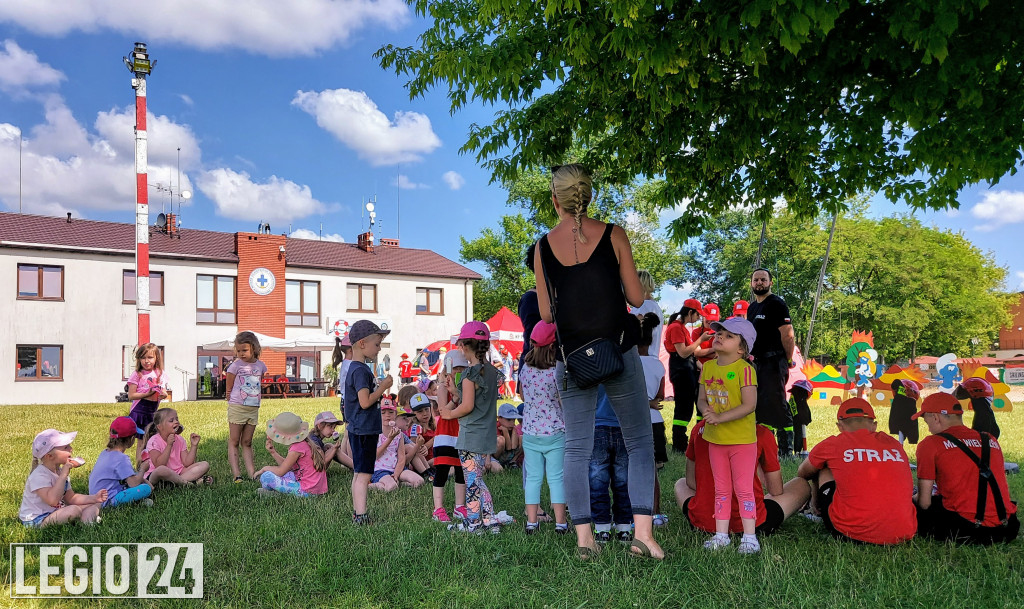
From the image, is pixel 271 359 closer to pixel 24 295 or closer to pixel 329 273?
pixel 329 273

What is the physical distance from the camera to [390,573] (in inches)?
152

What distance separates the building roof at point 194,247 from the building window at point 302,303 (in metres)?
1.08

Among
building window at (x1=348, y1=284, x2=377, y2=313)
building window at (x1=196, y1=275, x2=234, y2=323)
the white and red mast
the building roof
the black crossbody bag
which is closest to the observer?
the black crossbody bag

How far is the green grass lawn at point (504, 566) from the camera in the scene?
342 cm

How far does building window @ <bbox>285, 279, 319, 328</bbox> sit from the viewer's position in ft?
113

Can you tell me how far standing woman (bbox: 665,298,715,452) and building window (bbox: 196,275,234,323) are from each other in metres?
28.4

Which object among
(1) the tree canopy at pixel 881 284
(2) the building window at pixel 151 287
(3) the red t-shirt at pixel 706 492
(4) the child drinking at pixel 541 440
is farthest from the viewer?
(1) the tree canopy at pixel 881 284

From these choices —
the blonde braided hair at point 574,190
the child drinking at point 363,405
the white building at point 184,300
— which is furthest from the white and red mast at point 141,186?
the blonde braided hair at point 574,190

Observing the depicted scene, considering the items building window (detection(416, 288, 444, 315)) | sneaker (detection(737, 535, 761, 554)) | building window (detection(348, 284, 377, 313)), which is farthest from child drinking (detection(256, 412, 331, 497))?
building window (detection(416, 288, 444, 315))

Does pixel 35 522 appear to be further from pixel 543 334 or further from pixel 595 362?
pixel 595 362

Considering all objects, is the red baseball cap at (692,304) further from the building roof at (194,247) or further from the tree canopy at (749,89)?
the building roof at (194,247)

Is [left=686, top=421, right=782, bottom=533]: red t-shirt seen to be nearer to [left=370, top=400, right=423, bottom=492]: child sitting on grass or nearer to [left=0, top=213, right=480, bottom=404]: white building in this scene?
[left=370, top=400, right=423, bottom=492]: child sitting on grass

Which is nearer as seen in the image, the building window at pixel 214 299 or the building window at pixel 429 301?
the building window at pixel 214 299

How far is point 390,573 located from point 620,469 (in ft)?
5.95
